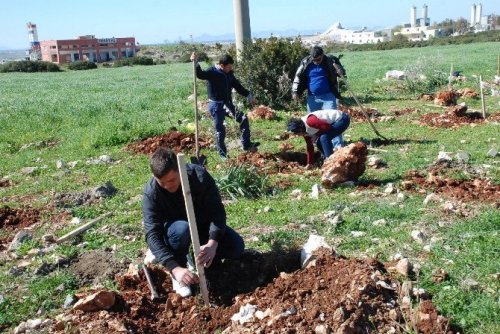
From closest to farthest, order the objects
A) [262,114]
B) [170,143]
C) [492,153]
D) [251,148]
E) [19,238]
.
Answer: [19,238] < [492,153] < [251,148] < [170,143] < [262,114]

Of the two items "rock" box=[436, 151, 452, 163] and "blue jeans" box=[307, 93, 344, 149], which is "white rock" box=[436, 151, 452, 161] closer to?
"rock" box=[436, 151, 452, 163]

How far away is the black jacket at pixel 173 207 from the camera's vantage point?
380 cm

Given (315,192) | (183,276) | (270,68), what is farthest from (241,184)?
(270,68)

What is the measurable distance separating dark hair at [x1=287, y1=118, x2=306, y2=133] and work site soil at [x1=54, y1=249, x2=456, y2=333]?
298 cm

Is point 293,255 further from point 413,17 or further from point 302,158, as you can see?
point 413,17

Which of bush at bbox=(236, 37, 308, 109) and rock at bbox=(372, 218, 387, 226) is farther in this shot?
bush at bbox=(236, 37, 308, 109)

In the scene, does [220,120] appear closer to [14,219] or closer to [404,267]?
[14,219]

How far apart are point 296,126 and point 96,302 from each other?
398cm

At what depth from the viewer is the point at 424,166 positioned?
7.02 metres

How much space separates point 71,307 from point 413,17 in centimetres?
18829

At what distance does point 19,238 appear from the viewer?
219 inches

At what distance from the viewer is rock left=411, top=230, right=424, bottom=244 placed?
4.64 meters

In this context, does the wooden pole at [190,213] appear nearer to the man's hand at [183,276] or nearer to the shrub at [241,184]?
the man's hand at [183,276]

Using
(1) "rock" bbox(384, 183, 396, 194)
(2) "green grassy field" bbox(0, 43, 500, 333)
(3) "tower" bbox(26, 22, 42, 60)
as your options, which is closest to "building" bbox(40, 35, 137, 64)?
(3) "tower" bbox(26, 22, 42, 60)
